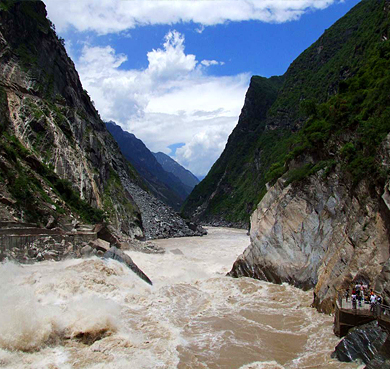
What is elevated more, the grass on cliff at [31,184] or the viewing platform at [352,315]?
the grass on cliff at [31,184]

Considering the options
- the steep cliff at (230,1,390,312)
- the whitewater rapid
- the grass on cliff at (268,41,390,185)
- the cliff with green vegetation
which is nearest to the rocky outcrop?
the cliff with green vegetation

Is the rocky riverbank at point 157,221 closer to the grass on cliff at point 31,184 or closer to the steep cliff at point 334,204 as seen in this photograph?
the grass on cliff at point 31,184

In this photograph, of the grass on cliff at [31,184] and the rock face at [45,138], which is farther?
the rock face at [45,138]

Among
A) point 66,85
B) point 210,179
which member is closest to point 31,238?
point 66,85

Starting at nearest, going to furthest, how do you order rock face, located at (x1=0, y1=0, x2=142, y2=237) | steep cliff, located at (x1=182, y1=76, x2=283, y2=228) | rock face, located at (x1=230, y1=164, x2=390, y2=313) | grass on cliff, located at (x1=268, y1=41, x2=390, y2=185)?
1. rock face, located at (x1=230, y1=164, x2=390, y2=313)
2. grass on cliff, located at (x1=268, y1=41, x2=390, y2=185)
3. rock face, located at (x1=0, y1=0, x2=142, y2=237)
4. steep cliff, located at (x1=182, y1=76, x2=283, y2=228)

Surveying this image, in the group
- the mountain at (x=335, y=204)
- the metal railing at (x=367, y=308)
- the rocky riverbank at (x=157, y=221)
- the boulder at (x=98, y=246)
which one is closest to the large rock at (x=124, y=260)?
the boulder at (x=98, y=246)

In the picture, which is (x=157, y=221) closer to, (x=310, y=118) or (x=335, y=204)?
(x=310, y=118)

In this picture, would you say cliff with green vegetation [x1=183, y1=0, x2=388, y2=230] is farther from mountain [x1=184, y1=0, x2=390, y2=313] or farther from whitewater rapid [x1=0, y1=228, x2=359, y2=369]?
whitewater rapid [x1=0, y1=228, x2=359, y2=369]
